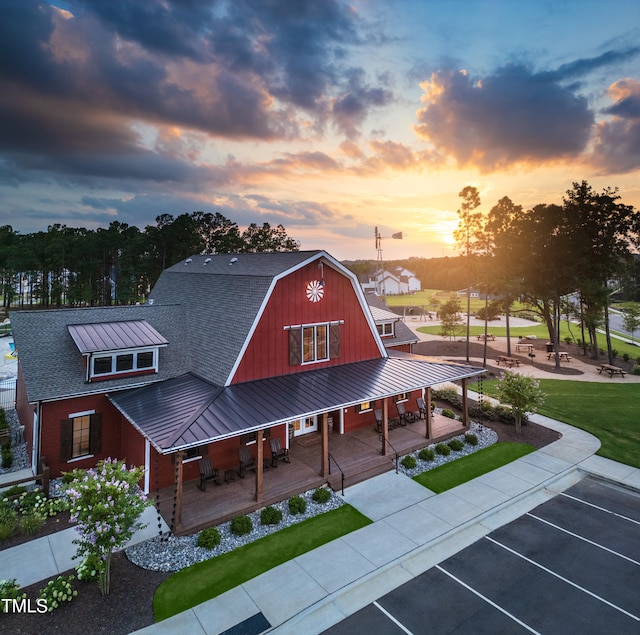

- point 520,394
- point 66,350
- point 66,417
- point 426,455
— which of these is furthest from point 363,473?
point 66,350

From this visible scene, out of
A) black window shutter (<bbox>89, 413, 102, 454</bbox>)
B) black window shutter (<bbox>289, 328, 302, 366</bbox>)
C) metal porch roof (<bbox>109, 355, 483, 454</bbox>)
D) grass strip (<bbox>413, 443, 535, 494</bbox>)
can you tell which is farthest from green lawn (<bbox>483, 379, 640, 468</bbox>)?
black window shutter (<bbox>89, 413, 102, 454</bbox>)

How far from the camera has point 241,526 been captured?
11.8m

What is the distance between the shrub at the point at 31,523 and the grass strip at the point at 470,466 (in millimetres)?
13142

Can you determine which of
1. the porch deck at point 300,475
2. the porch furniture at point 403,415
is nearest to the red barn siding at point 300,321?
the porch furniture at point 403,415

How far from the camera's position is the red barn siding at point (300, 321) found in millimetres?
16703

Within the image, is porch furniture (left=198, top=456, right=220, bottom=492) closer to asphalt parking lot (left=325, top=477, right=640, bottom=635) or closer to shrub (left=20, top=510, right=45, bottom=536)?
→ shrub (left=20, top=510, right=45, bottom=536)

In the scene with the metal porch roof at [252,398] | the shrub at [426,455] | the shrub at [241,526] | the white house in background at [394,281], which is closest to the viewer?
the shrub at [241,526]

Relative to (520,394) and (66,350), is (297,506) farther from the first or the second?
(520,394)

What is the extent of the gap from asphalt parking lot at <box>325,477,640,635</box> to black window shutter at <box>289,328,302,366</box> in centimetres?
979

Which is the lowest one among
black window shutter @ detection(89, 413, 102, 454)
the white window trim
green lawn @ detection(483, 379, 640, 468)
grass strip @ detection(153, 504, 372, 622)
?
grass strip @ detection(153, 504, 372, 622)

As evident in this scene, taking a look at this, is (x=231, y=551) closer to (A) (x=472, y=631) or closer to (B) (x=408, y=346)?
(A) (x=472, y=631)

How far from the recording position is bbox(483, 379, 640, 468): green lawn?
60.2 feet

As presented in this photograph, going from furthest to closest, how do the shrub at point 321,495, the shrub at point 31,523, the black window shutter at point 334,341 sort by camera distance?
the black window shutter at point 334,341 < the shrub at point 321,495 < the shrub at point 31,523

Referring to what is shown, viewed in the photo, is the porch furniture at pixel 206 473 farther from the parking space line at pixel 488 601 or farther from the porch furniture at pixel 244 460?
the parking space line at pixel 488 601
